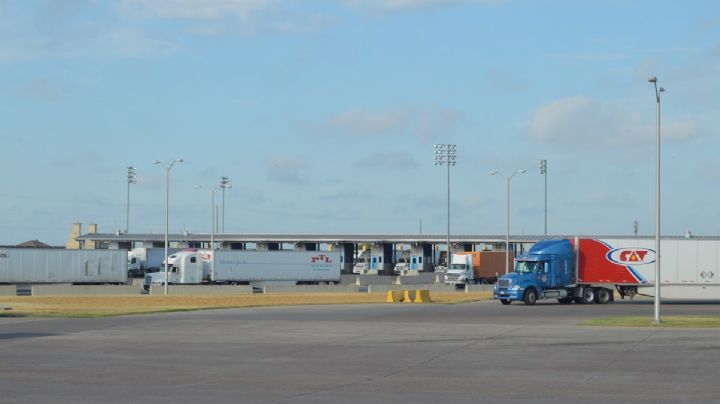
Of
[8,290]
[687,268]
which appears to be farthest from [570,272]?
[8,290]

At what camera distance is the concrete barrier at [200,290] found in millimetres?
82188

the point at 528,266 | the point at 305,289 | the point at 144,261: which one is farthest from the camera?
the point at 144,261

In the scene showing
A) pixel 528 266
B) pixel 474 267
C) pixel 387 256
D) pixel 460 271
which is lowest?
pixel 460 271

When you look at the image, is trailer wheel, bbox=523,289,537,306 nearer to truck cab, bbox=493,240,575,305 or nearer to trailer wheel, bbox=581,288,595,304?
truck cab, bbox=493,240,575,305

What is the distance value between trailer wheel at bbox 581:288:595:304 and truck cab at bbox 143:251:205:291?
38619 mm

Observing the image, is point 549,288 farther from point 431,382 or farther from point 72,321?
point 431,382

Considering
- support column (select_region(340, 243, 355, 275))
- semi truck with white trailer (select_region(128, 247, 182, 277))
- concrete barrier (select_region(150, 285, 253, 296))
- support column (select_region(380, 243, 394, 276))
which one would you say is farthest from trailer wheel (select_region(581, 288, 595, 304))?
support column (select_region(340, 243, 355, 275))

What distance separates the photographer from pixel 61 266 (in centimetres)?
8550

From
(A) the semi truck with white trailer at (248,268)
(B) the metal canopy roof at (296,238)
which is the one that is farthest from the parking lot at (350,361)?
(B) the metal canopy roof at (296,238)

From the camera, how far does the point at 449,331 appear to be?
124 ft

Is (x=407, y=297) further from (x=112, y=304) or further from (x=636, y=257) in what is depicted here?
(x=112, y=304)

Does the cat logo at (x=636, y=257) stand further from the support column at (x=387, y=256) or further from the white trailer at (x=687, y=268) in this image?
the support column at (x=387, y=256)

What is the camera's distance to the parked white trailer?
83312mm

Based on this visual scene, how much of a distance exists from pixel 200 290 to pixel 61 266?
1139cm
